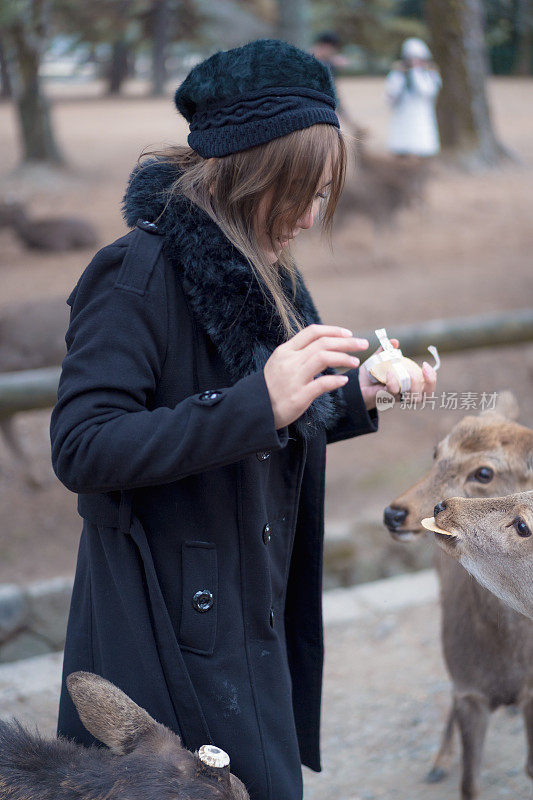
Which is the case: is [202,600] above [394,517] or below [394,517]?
above

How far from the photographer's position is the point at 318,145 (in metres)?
1.77

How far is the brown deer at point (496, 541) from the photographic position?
2363 millimetres

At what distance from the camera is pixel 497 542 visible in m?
2.38

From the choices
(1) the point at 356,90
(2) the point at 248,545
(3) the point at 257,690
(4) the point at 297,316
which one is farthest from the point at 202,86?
(1) the point at 356,90

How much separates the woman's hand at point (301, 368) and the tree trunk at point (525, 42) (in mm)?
28301

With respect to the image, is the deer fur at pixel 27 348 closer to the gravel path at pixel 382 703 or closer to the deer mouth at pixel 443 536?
the gravel path at pixel 382 703

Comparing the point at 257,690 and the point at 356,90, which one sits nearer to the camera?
the point at 257,690

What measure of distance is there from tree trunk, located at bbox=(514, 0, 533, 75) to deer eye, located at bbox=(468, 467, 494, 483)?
1070 inches

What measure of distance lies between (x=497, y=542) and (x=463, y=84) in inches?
536

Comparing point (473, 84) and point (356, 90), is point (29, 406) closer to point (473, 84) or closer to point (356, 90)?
point (473, 84)

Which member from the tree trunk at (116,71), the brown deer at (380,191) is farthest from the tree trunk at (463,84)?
the tree trunk at (116,71)

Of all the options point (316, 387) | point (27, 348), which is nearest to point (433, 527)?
point (316, 387)

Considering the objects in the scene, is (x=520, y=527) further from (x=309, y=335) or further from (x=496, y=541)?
(x=309, y=335)

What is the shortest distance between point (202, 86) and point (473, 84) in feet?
45.9
